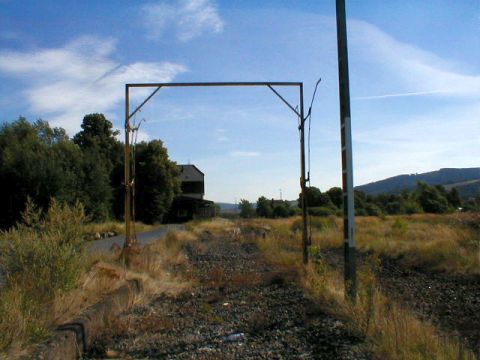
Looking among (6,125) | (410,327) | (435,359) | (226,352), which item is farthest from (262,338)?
(6,125)

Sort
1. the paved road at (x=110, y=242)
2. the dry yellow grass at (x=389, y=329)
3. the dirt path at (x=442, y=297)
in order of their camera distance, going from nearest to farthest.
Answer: the dry yellow grass at (x=389, y=329) < the dirt path at (x=442, y=297) < the paved road at (x=110, y=242)

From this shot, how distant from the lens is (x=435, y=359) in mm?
5371

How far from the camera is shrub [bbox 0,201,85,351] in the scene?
6.16 m

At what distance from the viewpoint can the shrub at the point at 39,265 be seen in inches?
243

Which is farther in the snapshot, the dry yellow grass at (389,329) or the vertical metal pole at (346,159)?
the vertical metal pole at (346,159)

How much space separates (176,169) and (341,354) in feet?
236

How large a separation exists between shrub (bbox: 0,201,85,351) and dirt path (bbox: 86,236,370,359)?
3.04 ft

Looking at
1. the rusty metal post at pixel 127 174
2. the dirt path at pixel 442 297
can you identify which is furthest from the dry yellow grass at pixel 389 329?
the rusty metal post at pixel 127 174

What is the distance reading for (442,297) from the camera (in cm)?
1150

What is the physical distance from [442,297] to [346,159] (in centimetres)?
436

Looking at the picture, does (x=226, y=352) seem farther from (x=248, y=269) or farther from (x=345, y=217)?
(x=248, y=269)

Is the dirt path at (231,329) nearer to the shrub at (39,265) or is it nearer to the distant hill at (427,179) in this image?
the shrub at (39,265)

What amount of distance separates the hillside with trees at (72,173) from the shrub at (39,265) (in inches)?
711

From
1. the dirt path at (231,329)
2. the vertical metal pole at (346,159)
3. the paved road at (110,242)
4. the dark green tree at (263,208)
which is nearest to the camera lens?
the dirt path at (231,329)
